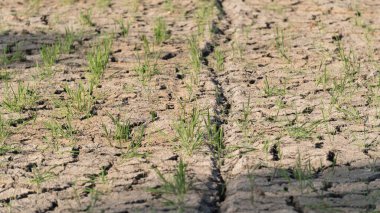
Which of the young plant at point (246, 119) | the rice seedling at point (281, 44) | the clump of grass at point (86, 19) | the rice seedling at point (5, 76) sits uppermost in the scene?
the clump of grass at point (86, 19)

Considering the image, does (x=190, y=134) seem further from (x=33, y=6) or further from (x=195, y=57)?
(x=33, y=6)

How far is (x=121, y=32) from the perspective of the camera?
5293 millimetres

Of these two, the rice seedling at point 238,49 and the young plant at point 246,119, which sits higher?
the rice seedling at point 238,49

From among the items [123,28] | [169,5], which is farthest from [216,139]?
[169,5]

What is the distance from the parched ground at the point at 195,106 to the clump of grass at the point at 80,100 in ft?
0.04

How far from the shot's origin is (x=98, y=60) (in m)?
4.50

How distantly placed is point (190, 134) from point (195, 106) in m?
0.48

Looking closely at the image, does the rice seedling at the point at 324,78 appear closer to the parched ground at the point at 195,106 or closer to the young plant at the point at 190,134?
the parched ground at the point at 195,106

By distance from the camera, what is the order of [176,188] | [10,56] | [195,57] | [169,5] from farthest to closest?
[169,5] → [10,56] → [195,57] → [176,188]

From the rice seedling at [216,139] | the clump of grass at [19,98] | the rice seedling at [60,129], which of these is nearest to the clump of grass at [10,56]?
the clump of grass at [19,98]

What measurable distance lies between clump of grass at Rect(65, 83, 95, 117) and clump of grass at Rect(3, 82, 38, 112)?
170mm

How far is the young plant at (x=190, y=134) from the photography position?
138 inches

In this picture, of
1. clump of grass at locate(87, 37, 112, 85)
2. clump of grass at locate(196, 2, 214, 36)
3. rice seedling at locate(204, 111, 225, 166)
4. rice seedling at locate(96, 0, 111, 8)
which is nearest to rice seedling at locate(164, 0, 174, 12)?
clump of grass at locate(196, 2, 214, 36)

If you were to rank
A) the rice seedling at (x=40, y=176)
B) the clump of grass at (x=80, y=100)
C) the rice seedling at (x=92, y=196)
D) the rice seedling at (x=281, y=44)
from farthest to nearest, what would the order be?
the rice seedling at (x=281, y=44) → the clump of grass at (x=80, y=100) → the rice seedling at (x=40, y=176) → the rice seedling at (x=92, y=196)
